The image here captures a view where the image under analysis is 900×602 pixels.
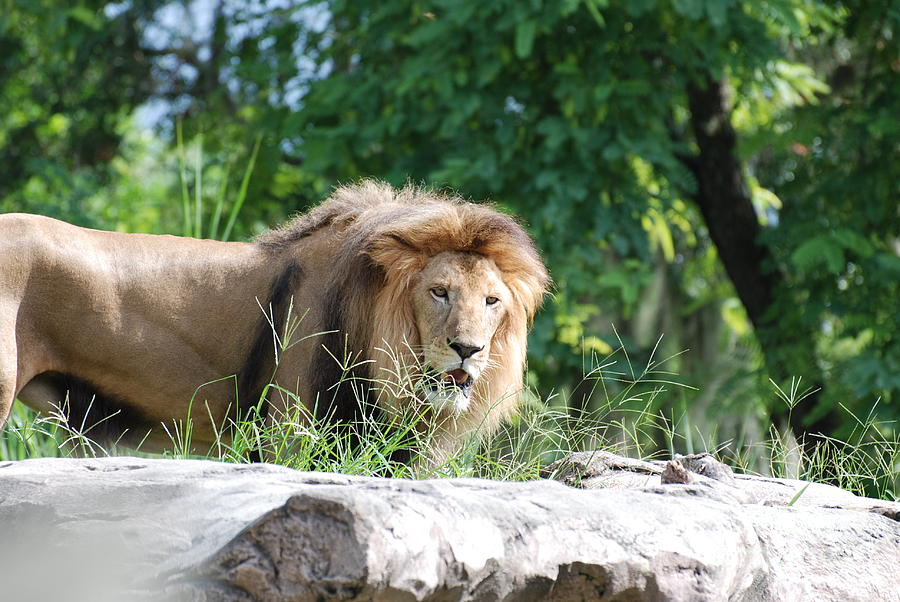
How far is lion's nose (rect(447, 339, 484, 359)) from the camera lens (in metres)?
4.13

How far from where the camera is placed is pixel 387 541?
203 centimetres

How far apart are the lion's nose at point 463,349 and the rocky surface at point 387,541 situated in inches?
50.9

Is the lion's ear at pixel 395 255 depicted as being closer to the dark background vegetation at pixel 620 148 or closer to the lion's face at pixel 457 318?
the lion's face at pixel 457 318

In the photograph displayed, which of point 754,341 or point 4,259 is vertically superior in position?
point 4,259

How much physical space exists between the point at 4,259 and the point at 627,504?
2736mm

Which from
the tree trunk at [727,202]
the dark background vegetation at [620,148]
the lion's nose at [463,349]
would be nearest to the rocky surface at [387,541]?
the lion's nose at [463,349]

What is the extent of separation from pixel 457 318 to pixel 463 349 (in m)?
0.13

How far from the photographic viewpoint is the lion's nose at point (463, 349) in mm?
4129

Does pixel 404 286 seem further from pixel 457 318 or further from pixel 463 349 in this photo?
pixel 463 349

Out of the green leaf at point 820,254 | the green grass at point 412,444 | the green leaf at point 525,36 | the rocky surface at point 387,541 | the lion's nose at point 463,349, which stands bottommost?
the green leaf at point 820,254

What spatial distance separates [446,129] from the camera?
25.4ft

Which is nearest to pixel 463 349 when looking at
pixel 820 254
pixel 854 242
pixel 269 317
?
pixel 269 317

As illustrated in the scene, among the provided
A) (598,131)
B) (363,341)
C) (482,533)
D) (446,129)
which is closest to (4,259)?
(363,341)

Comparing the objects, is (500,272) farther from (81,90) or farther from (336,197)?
(81,90)
